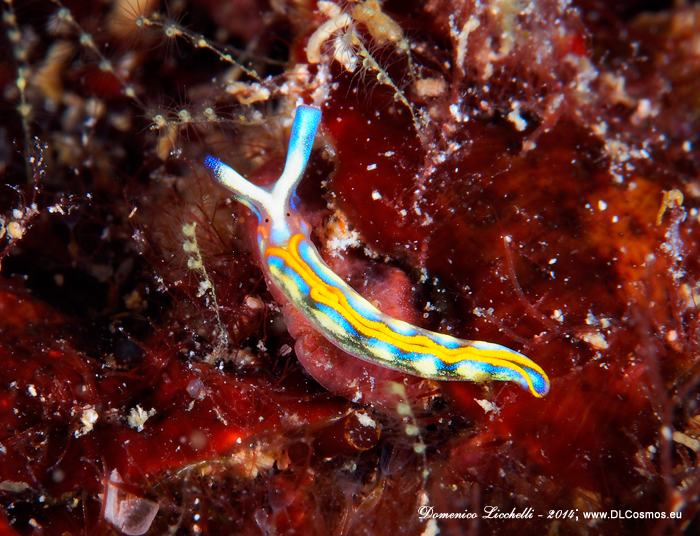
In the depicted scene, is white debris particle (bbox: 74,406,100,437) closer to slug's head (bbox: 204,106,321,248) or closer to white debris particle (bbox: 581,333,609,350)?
slug's head (bbox: 204,106,321,248)

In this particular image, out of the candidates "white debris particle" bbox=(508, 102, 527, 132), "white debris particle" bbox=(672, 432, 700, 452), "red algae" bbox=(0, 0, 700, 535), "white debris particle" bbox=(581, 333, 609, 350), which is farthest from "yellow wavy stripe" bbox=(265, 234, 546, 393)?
"white debris particle" bbox=(508, 102, 527, 132)

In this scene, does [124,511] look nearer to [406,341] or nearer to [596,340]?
[406,341]

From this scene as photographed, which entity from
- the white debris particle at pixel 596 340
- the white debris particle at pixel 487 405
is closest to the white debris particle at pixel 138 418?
the white debris particle at pixel 487 405

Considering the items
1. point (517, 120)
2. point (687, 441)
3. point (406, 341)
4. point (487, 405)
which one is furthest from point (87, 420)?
→ point (687, 441)

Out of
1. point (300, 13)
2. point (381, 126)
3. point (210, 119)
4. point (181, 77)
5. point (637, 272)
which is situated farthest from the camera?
point (181, 77)

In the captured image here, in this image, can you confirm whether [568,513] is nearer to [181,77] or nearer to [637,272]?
[637,272]

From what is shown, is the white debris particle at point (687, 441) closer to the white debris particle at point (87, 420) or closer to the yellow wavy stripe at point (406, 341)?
the yellow wavy stripe at point (406, 341)

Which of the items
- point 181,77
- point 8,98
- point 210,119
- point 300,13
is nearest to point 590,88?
point 300,13
